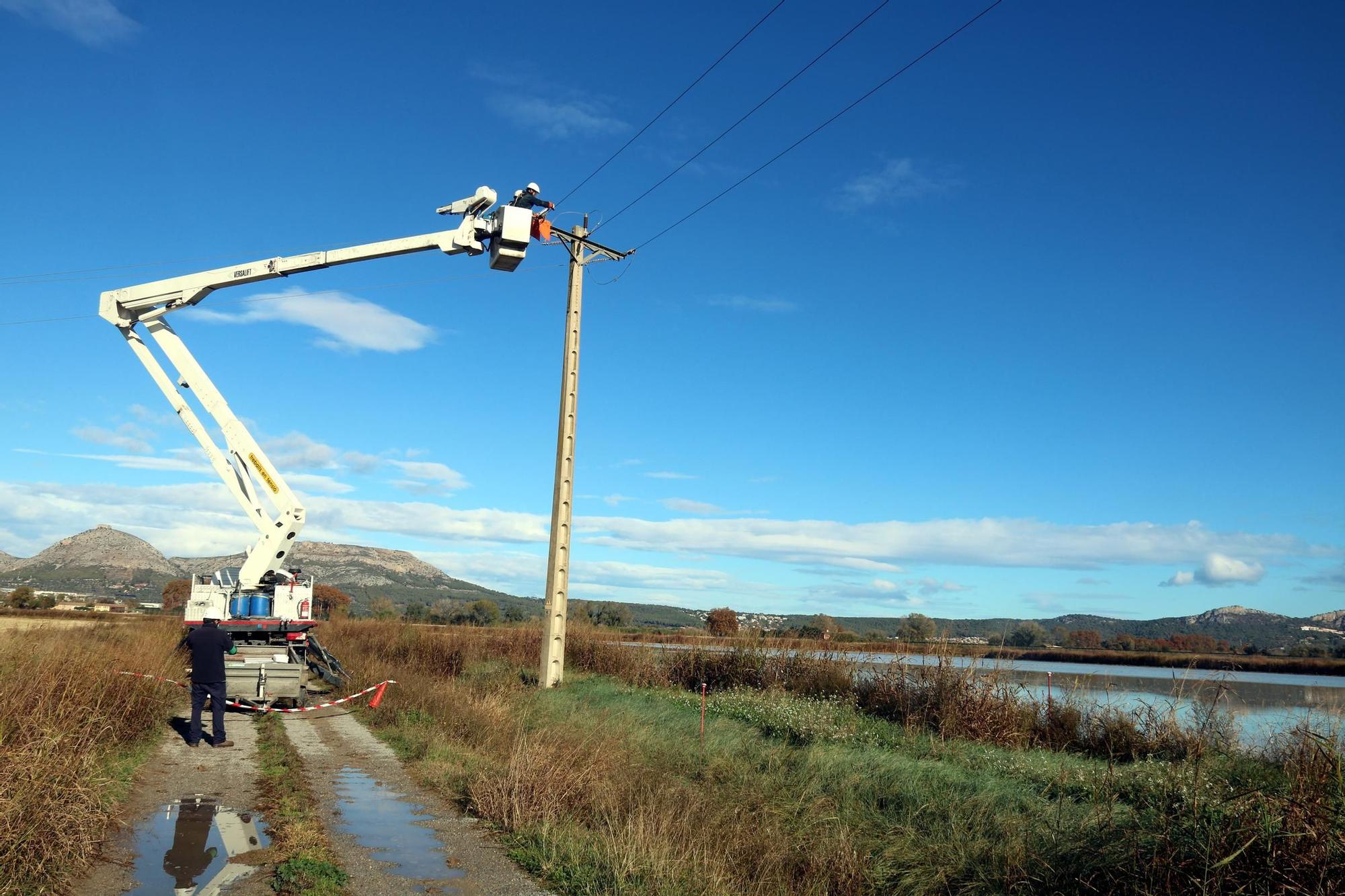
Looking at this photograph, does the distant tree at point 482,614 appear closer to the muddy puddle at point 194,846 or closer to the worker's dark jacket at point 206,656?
the worker's dark jacket at point 206,656

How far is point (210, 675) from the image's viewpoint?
14766mm

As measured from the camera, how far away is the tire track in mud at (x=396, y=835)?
25.6 ft

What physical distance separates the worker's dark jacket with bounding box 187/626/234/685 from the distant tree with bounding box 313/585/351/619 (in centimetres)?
813

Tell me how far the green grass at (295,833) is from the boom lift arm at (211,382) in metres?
7.12

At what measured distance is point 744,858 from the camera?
8969mm

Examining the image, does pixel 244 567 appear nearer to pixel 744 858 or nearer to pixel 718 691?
pixel 718 691

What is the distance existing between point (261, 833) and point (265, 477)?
12.7 m

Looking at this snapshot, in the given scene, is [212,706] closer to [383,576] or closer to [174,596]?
[174,596]

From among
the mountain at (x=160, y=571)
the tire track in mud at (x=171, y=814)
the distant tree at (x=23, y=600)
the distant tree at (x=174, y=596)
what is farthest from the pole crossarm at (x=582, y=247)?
the mountain at (x=160, y=571)

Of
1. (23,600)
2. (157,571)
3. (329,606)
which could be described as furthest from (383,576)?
(329,606)

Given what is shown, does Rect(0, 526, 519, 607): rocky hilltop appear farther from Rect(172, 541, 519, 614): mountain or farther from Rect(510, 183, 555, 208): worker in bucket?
Rect(510, 183, 555, 208): worker in bucket

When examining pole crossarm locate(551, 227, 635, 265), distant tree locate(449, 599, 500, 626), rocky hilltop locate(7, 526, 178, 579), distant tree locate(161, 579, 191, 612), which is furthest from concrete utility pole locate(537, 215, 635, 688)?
rocky hilltop locate(7, 526, 178, 579)

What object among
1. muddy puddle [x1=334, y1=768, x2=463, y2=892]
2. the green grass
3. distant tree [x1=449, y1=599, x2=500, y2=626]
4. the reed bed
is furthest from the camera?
distant tree [x1=449, y1=599, x2=500, y2=626]

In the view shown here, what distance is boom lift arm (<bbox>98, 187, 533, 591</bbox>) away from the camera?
65.6 feet
